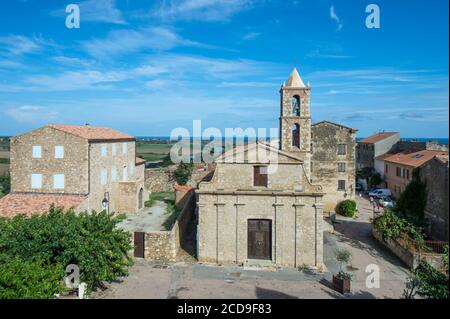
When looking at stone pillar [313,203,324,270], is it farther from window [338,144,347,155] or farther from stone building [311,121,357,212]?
window [338,144,347,155]

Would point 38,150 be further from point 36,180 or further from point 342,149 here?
point 342,149

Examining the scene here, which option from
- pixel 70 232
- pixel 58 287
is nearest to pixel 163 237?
pixel 70 232

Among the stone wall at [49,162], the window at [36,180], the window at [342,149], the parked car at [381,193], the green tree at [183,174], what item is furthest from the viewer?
the parked car at [381,193]

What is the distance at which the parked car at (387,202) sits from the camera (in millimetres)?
38906

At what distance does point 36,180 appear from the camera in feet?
80.0

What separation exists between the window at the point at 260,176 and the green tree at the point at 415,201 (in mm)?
11778

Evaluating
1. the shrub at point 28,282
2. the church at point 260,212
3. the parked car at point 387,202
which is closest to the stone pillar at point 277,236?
the church at point 260,212

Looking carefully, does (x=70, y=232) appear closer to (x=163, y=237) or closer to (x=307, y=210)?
(x=163, y=237)

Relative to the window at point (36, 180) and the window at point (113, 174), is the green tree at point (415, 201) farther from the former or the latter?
the window at point (36, 180)

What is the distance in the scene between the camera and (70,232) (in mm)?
14219

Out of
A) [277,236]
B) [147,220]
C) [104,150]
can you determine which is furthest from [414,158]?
[104,150]

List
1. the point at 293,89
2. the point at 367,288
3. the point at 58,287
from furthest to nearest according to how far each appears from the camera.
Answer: the point at 293,89
the point at 367,288
the point at 58,287

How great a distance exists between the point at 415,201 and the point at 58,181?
86.2 ft

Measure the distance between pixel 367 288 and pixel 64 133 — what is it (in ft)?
72.0
